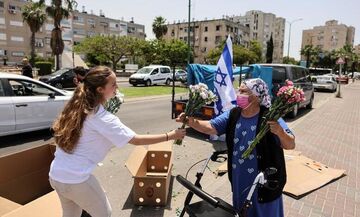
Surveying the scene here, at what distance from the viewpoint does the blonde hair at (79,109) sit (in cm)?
237

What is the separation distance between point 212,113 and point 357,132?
525 cm

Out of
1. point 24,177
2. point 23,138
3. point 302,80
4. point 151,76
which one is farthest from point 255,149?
point 151,76

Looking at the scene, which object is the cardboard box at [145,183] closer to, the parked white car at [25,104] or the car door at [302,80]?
the parked white car at [25,104]

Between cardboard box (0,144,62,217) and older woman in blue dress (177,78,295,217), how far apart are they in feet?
5.48

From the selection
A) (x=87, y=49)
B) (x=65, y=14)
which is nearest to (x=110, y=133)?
(x=65, y=14)

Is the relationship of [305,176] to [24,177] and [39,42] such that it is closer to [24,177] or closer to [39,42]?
[24,177]

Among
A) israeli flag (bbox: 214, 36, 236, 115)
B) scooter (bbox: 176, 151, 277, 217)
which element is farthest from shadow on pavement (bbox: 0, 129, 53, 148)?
scooter (bbox: 176, 151, 277, 217)

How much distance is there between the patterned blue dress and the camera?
9.13ft

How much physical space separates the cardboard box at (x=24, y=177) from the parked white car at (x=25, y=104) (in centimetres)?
369

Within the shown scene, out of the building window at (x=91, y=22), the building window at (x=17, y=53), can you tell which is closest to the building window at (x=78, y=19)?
the building window at (x=91, y=22)

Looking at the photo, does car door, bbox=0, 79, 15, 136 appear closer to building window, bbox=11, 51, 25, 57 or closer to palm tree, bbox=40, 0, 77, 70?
palm tree, bbox=40, 0, 77, 70

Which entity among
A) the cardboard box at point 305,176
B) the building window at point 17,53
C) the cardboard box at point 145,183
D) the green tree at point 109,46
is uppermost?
the green tree at point 109,46

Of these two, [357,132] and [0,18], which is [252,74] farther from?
[0,18]

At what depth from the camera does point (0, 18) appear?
61438 mm
